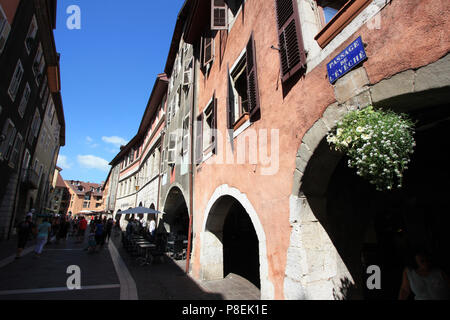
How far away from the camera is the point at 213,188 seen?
6.65 metres

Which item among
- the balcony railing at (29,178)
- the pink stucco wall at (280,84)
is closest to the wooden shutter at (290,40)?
the pink stucco wall at (280,84)

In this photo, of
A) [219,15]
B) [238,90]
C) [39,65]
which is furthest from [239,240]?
[39,65]

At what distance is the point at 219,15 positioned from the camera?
7.31 meters

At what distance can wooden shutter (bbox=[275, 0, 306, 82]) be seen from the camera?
3515 mm

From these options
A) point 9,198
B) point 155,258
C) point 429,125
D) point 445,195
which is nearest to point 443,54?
point 429,125

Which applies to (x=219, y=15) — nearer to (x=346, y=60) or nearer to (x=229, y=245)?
(x=346, y=60)

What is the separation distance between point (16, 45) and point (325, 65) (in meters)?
14.4

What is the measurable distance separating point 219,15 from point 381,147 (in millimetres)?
7334

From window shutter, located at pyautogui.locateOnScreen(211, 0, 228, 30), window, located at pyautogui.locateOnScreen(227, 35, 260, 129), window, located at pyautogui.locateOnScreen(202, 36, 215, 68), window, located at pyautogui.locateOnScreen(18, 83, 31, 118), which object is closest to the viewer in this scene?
window, located at pyautogui.locateOnScreen(227, 35, 260, 129)

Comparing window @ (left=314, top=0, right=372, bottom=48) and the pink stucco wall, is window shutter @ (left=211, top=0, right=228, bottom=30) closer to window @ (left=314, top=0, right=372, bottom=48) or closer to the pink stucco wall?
the pink stucco wall

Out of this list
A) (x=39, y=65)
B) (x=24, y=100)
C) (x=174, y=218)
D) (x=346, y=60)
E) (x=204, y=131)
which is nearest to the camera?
(x=346, y=60)

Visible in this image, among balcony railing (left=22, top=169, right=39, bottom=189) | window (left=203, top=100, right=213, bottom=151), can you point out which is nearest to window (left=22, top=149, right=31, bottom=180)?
balcony railing (left=22, top=169, right=39, bottom=189)

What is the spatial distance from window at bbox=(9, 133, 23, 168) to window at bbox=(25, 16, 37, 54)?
5.16 meters
